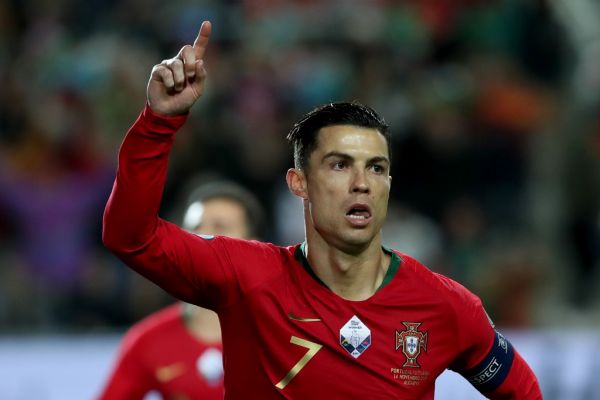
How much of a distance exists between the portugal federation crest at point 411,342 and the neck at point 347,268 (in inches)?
6.9

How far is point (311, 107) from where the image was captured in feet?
31.3

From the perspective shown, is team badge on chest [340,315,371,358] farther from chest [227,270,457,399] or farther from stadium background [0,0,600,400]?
stadium background [0,0,600,400]

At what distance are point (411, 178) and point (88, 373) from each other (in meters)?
2.79

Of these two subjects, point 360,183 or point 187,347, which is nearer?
point 360,183

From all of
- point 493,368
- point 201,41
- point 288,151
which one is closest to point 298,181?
point 201,41

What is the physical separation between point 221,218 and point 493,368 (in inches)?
77.7

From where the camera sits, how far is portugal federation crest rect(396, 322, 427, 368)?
13.1ft

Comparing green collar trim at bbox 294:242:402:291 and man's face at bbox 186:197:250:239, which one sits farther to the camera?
man's face at bbox 186:197:250:239

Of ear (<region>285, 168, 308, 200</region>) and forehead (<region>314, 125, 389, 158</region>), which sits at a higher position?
forehead (<region>314, 125, 389, 158</region>)

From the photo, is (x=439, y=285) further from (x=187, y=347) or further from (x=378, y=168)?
(x=187, y=347)

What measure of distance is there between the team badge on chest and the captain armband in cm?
47

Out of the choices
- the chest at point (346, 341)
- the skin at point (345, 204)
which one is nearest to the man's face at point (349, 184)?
the skin at point (345, 204)

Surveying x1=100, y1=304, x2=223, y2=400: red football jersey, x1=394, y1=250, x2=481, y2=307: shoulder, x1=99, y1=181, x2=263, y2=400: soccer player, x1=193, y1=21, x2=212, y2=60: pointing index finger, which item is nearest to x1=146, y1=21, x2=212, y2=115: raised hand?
x1=193, y1=21, x2=212, y2=60: pointing index finger

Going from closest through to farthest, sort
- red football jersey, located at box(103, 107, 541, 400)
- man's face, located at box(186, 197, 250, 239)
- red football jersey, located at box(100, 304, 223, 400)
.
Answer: red football jersey, located at box(103, 107, 541, 400)
red football jersey, located at box(100, 304, 223, 400)
man's face, located at box(186, 197, 250, 239)
